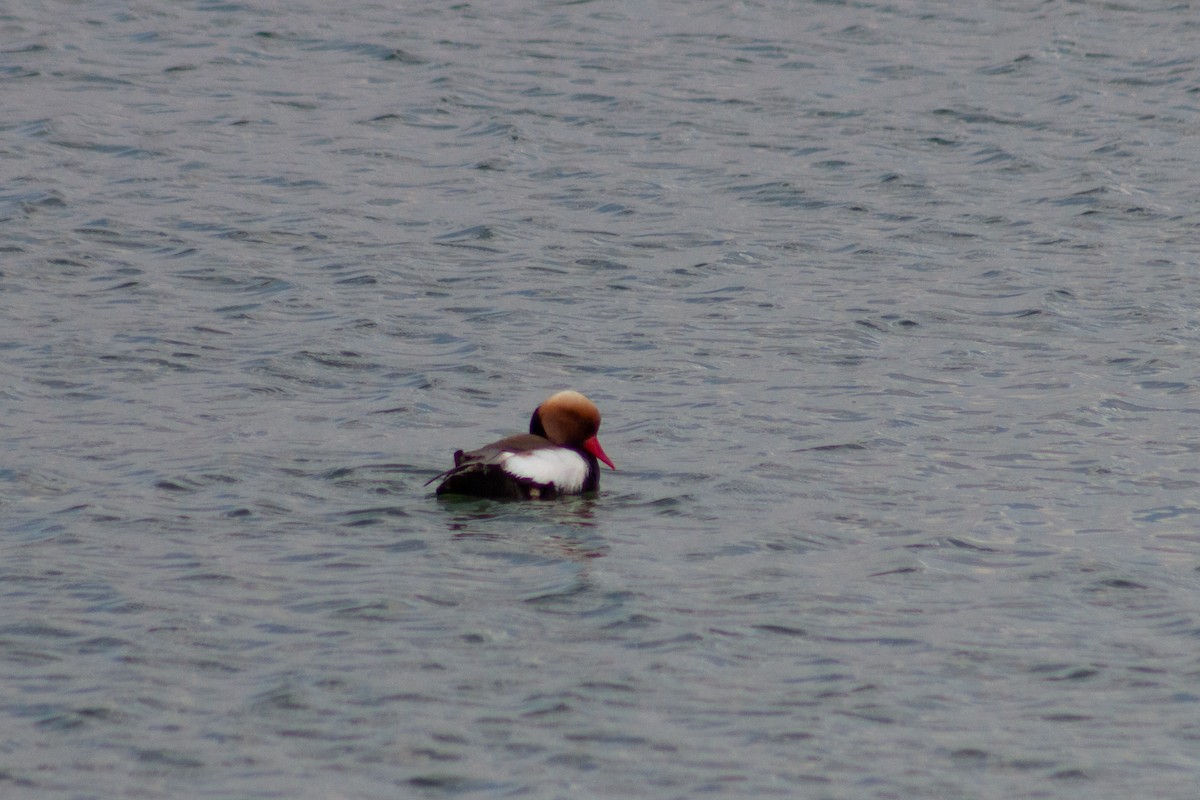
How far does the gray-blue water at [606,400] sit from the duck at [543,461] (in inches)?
8.5

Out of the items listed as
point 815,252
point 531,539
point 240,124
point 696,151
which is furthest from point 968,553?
point 240,124

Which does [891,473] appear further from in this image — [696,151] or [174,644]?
[696,151]

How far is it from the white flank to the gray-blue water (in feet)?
0.92

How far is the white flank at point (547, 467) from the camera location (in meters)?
10.5

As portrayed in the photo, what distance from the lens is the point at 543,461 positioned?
34.7ft

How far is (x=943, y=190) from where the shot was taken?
58.7 ft

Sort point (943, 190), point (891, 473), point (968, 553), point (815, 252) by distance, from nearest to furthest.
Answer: point (968, 553), point (891, 473), point (815, 252), point (943, 190)

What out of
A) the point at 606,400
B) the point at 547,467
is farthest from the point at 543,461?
the point at 606,400

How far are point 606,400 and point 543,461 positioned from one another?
84.7 inches

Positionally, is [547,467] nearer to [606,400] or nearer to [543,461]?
[543,461]

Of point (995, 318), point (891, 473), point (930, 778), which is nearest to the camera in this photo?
point (930, 778)

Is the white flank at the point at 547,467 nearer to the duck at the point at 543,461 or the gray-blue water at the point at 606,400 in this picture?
the duck at the point at 543,461

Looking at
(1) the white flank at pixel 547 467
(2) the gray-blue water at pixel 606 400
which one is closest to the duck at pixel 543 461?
(1) the white flank at pixel 547 467

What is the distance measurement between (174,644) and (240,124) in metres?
12.4
